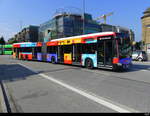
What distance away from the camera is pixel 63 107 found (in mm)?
4316

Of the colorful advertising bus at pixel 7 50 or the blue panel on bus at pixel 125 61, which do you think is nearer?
the blue panel on bus at pixel 125 61

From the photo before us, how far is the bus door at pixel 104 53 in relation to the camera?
11.4 m

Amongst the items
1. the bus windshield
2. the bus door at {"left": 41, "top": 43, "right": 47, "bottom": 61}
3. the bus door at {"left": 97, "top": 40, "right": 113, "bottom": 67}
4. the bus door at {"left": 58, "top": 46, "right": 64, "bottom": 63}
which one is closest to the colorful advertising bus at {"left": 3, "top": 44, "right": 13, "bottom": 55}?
the bus door at {"left": 41, "top": 43, "right": 47, "bottom": 61}

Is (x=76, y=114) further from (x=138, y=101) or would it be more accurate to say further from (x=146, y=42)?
(x=146, y=42)

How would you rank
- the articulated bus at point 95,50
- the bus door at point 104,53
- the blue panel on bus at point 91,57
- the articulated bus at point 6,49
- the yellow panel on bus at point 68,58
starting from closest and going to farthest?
the articulated bus at point 95,50 < the bus door at point 104,53 < the blue panel on bus at point 91,57 < the yellow panel on bus at point 68,58 < the articulated bus at point 6,49

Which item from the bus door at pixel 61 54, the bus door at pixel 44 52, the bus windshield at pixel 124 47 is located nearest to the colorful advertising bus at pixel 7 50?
the bus door at pixel 44 52

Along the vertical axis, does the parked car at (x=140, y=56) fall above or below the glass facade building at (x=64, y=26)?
below

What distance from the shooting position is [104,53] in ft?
38.6

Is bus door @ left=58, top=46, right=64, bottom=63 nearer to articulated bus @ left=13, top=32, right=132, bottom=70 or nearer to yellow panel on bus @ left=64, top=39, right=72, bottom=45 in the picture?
articulated bus @ left=13, top=32, right=132, bottom=70

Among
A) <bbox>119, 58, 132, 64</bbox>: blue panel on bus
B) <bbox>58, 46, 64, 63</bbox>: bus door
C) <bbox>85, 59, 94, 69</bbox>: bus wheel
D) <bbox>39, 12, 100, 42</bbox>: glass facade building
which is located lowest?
<bbox>85, 59, 94, 69</bbox>: bus wheel

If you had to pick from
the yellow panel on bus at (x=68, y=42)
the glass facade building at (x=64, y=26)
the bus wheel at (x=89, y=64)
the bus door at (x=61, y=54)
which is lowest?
the bus wheel at (x=89, y=64)

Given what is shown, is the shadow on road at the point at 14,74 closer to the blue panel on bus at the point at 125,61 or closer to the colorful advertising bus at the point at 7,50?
the blue panel on bus at the point at 125,61

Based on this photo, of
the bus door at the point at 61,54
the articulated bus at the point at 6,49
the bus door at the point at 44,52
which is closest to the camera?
the bus door at the point at 61,54

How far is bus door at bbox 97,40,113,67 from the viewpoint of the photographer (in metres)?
11.4
